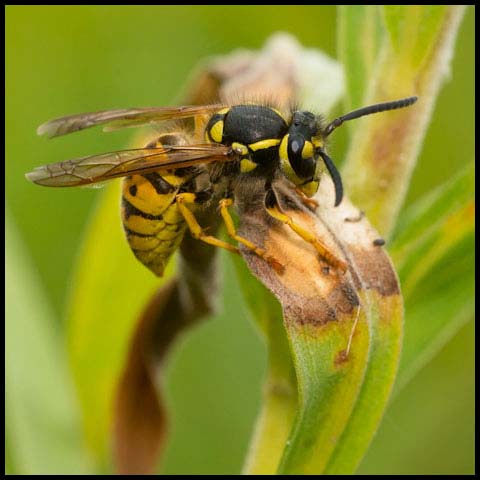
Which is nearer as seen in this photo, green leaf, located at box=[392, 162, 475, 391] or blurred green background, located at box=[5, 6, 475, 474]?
green leaf, located at box=[392, 162, 475, 391]

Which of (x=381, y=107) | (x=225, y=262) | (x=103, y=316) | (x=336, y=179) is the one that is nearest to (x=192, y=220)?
(x=336, y=179)

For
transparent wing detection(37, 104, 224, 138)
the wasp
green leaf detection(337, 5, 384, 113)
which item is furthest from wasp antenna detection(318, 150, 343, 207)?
transparent wing detection(37, 104, 224, 138)

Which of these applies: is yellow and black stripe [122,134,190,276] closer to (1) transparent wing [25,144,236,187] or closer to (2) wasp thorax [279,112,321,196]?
(1) transparent wing [25,144,236,187]

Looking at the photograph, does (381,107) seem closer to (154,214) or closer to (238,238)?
(238,238)

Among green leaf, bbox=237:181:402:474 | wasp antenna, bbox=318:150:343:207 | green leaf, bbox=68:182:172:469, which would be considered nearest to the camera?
green leaf, bbox=237:181:402:474

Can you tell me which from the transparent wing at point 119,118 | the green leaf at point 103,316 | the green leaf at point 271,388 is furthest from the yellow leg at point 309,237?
the green leaf at point 103,316

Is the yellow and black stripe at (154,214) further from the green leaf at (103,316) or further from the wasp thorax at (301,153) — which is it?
the green leaf at (103,316)
